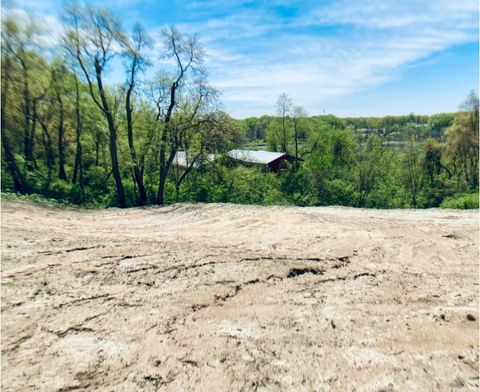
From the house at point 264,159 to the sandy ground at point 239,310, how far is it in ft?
66.7

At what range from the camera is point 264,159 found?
36688 mm

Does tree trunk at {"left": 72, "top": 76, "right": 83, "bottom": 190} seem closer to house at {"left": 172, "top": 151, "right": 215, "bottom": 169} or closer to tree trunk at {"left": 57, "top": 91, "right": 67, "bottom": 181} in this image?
tree trunk at {"left": 57, "top": 91, "right": 67, "bottom": 181}

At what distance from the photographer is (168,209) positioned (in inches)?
496

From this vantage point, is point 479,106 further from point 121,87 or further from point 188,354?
point 188,354

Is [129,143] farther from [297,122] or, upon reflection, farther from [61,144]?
[297,122]

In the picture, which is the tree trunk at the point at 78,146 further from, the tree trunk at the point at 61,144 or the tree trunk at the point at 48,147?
the tree trunk at the point at 48,147

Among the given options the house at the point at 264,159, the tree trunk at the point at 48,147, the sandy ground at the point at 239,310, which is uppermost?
the tree trunk at the point at 48,147

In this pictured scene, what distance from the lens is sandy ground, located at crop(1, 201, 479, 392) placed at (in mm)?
3301

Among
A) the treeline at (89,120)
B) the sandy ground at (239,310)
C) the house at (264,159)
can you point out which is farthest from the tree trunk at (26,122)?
the house at (264,159)

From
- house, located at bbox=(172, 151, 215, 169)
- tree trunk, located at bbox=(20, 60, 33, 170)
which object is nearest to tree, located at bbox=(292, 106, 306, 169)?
house, located at bbox=(172, 151, 215, 169)

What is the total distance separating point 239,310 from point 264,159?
32.8 metres

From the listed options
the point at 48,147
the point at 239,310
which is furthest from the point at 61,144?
the point at 239,310

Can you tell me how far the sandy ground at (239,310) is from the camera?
3.30 metres

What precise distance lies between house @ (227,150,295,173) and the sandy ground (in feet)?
66.7
